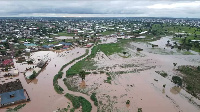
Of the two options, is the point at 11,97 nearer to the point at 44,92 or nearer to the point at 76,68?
the point at 44,92

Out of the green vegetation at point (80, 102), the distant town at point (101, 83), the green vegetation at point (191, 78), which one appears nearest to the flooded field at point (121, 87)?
the distant town at point (101, 83)

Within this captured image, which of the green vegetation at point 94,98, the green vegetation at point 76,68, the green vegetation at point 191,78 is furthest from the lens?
the green vegetation at point 76,68

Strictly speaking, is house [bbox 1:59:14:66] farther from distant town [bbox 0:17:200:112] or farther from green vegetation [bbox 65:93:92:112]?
green vegetation [bbox 65:93:92:112]

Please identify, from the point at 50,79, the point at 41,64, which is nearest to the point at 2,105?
the point at 50,79

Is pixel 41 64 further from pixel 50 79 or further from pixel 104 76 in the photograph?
pixel 104 76

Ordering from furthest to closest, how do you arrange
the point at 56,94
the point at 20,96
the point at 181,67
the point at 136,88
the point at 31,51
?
the point at 31,51
the point at 181,67
the point at 136,88
the point at 56,94
the point at 20,96

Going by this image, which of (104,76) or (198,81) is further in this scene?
(104,76)

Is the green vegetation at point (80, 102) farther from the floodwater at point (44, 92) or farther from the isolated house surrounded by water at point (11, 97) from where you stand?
the isolated house surrounded by water at point (11, 97)
